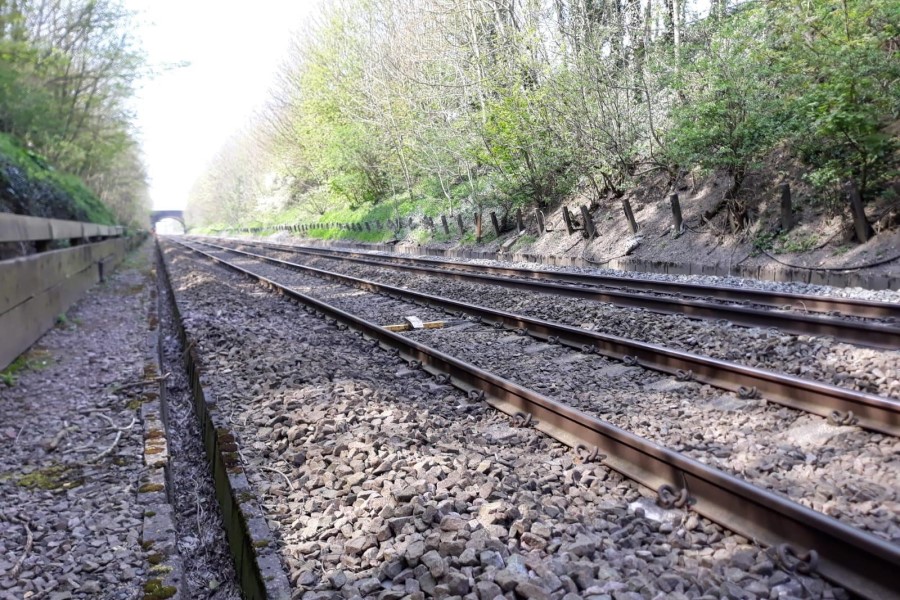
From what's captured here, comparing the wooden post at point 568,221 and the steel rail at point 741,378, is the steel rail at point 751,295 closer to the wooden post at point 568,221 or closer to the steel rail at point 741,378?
the steel rail at point 741,378

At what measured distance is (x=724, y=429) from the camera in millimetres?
4070

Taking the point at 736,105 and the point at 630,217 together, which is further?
the point at 630,217

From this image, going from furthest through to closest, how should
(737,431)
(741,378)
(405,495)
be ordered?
(741,378)
(737,431)
(405,495)

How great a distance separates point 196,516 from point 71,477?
84 centimetres

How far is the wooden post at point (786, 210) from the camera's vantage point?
11109 mm

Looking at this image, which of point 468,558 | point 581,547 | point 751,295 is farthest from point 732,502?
point 751,295

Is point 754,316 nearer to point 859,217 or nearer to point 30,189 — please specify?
point 859,217

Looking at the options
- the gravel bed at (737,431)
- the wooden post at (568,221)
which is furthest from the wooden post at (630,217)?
the gravel bed at (737,431)

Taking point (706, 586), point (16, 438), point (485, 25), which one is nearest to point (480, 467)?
point (706, 586)

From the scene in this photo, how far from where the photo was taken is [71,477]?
156 inches

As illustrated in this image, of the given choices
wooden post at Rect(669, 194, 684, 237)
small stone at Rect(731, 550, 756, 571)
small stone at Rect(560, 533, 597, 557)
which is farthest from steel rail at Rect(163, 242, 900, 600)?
wooden post at Rect(669, 194, 684, 237)

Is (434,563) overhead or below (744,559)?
overhead

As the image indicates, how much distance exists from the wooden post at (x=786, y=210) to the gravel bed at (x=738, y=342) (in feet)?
15.8

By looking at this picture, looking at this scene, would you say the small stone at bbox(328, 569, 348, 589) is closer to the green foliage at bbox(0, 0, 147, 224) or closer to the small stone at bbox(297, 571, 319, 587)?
the small stone at bbox(297, 571, 319, 587)
